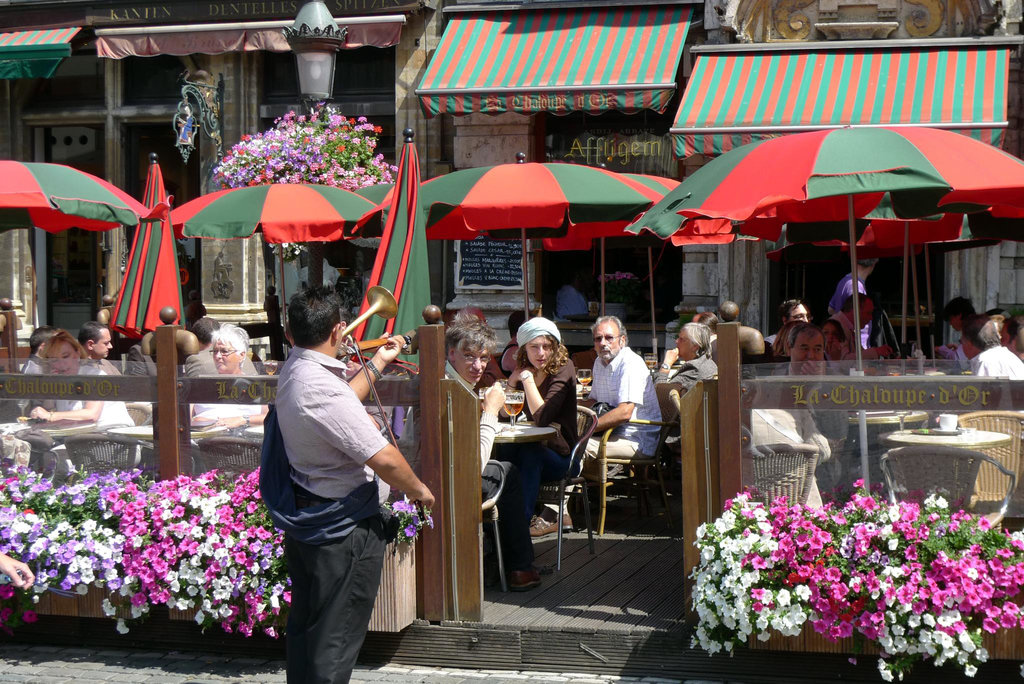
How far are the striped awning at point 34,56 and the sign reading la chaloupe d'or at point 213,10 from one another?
1.72 feet

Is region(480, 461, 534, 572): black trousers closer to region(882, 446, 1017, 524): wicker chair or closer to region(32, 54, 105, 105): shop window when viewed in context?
region(882, 446, 1017, 524): wicker chair

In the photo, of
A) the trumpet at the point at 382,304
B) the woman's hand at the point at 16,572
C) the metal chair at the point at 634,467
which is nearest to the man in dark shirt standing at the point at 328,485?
the trumpet at the point at 382,304

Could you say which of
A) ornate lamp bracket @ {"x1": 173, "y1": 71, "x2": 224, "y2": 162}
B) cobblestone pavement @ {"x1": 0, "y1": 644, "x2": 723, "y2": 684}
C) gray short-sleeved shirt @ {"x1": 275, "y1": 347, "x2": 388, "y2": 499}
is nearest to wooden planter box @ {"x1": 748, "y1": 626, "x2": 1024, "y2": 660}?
cobblestone pavement @ {"x1": 0, "y1": 644, "x2": 723, "y2": 684}

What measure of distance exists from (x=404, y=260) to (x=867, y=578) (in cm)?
350

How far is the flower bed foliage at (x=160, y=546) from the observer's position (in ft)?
16.7

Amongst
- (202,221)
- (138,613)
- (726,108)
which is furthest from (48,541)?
(726,108)

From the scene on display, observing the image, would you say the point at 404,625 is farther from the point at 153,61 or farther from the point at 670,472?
the point at 153,61

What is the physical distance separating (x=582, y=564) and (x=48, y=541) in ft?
8.26

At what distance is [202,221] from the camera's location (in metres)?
9.16

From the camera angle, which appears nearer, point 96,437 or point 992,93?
point 96,437

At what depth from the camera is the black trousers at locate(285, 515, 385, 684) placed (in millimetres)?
4062

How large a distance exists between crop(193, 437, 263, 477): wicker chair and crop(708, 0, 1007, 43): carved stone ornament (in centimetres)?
893

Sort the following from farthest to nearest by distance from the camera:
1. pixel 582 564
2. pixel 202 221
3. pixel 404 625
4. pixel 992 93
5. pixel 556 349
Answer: pixel 992 93 → pixel 202 221 → pixel 556 349 → pixel 582 564 → pixel 404 625

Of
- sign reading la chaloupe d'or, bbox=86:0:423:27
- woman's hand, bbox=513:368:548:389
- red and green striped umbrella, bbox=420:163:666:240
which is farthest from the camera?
sign reading la chaloupe d'or, bbox=86:0:423:27
